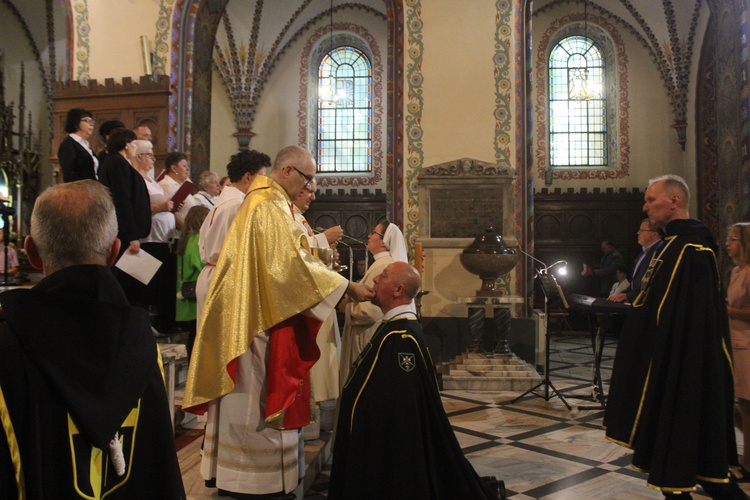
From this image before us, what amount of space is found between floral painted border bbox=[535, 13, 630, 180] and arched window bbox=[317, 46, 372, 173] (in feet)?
12.8

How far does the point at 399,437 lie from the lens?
2.55m

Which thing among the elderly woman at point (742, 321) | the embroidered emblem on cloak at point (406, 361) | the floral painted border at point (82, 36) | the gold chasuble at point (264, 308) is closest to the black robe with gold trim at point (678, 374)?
the elderly woman at point (742, 321)

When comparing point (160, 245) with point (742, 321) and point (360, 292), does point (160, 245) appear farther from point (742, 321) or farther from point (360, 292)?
point (742, 321)

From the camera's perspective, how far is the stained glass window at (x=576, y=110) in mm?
14391

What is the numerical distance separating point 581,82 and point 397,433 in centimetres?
1235

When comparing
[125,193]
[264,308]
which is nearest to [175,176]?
[125,193]

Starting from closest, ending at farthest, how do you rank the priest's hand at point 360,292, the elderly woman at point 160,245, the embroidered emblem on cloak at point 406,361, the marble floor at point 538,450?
the embroidered emblem on cloak at point 406,361 < the priest's hand at point 360,292 < the marble floor at point 538,450 < the elderly woman at point 160,245

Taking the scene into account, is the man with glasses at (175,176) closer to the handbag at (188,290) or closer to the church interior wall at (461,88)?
the handbag at (188,290)

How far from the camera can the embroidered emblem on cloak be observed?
2.64m

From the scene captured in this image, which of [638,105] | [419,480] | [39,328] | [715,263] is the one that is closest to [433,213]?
[715,263]

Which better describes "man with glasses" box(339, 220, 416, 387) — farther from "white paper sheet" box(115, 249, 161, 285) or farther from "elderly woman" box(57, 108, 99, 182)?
"elderly woman" box(57, 108, 99, 182)

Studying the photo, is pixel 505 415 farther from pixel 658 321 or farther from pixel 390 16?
pixel 390 16

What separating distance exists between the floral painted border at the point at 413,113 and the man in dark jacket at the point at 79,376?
22.2 ft

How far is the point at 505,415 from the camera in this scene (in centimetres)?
557
